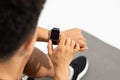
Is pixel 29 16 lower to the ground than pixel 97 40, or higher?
higher

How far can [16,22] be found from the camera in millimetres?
577

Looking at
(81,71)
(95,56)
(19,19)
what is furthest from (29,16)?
(95,56)

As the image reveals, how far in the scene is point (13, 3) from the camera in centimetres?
55

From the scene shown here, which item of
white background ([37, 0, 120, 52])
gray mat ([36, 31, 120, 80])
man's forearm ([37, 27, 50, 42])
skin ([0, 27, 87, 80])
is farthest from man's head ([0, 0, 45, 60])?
white background ([37, 0, 120, 52])

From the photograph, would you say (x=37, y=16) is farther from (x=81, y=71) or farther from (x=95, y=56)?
(x=95, y=56)

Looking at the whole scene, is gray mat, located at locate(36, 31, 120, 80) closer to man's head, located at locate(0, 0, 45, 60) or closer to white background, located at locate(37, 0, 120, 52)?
white background, located at locate(37, 0, 120, 52)

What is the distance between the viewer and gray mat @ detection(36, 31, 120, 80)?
4.54 ft

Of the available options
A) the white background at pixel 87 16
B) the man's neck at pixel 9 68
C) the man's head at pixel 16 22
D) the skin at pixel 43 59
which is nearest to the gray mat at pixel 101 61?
the white background at pixel 87 16

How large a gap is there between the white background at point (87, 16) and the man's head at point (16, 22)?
1.12 meters

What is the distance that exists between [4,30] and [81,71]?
831 mm

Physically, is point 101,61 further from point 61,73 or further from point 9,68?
point 9,68

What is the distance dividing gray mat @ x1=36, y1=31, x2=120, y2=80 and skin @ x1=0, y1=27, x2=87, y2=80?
0.31 metres

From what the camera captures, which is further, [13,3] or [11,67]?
[11,67]

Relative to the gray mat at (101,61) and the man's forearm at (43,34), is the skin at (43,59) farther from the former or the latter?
the gray mat at (101,61)
